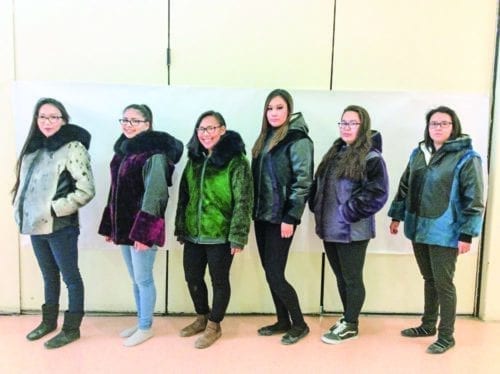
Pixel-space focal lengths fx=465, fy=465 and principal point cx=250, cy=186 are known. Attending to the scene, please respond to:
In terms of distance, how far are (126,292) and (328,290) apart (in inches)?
57.9

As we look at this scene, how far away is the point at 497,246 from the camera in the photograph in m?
3.34

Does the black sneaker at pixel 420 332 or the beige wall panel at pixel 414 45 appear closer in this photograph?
the black sneaker at pixel 420 332

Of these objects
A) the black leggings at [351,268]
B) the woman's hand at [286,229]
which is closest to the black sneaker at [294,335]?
the black leggings at [351,268]

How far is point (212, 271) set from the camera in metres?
2.81

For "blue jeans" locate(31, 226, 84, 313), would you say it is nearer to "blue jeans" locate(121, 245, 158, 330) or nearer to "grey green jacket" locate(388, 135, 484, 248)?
"blue jeans" locate(121, 245, 158, 330)

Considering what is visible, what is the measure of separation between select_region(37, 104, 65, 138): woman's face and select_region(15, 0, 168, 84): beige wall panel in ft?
1.66

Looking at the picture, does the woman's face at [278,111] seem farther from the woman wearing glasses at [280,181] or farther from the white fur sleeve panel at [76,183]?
the white fur sleeve panel at [76,183]

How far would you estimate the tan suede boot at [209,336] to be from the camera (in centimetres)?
285

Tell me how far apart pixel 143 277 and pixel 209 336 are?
551 millimetres

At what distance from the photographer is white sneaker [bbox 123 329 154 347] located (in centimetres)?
287

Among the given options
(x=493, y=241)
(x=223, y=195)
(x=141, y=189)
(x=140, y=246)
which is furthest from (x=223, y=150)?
(x=493, y=241)

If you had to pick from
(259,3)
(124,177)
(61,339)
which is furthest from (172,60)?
(61,339)

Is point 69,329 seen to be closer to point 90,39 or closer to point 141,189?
point 141,189

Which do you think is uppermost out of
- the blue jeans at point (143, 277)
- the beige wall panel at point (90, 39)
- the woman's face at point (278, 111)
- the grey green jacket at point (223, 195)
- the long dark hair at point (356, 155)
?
the beige wall panel at point (90, 39)
